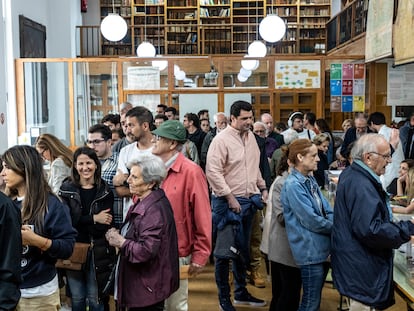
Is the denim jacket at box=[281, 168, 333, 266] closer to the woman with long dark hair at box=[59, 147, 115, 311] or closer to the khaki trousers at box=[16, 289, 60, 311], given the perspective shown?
the woman with long dark hair at box=[59, 147, 115, 311]

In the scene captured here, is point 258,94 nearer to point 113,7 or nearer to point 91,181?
point 91,181

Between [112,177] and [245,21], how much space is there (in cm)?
1247

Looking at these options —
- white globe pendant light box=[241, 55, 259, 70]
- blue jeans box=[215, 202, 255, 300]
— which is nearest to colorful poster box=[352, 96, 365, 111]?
white globe pendant light box=[241, 55, 259, 70]

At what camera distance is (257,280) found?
5258 mm

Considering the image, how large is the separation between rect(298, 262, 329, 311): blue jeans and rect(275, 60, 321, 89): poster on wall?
6.23 meters

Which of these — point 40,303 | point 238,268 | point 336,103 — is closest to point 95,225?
point 40,303

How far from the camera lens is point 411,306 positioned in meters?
2.99

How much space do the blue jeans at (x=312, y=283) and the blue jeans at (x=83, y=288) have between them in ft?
4.27

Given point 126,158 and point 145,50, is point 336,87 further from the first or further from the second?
point 126,158

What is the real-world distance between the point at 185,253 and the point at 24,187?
107 centimetres

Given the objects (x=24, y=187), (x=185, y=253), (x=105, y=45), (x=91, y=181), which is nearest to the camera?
(x=24, y=187)

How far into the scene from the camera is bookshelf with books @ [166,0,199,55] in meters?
15.5

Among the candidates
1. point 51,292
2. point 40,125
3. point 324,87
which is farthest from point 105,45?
point 51,292

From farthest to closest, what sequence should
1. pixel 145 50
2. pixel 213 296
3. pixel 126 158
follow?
pixel 145 50 < pixel 213 296 < pixel 126 158
